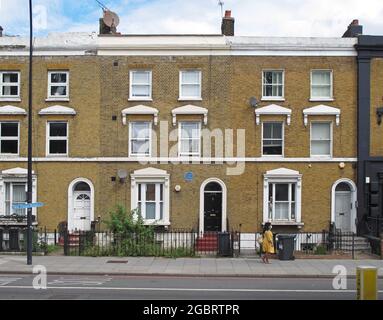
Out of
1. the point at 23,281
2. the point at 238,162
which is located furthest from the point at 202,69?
the point at 23,281

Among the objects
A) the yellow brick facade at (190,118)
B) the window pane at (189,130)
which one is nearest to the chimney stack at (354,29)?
the yellow brick facade at (190,118)

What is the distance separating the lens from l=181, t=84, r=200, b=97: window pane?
1126 inches

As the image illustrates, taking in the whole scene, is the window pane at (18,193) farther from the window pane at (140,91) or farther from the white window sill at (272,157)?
the white window sill at (272,157)

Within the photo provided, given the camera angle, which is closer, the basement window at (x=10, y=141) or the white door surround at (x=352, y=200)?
the white door surround at (x=352, y=200)

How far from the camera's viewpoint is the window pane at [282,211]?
28.4m

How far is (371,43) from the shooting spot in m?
28.1

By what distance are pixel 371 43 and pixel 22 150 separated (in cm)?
1833

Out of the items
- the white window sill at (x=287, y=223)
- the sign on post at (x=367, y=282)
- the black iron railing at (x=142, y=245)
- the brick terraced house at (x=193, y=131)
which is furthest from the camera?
the brick terraced house at (x=193, y=131)

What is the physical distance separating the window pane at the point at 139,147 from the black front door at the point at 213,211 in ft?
12.5

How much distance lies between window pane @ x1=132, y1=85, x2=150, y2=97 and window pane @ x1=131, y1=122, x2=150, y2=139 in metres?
1.47

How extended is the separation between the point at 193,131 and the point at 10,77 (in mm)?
9791

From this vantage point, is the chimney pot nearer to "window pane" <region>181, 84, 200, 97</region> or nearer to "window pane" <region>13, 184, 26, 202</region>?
"window pane" <region>181, 84, 200, 97</region>
